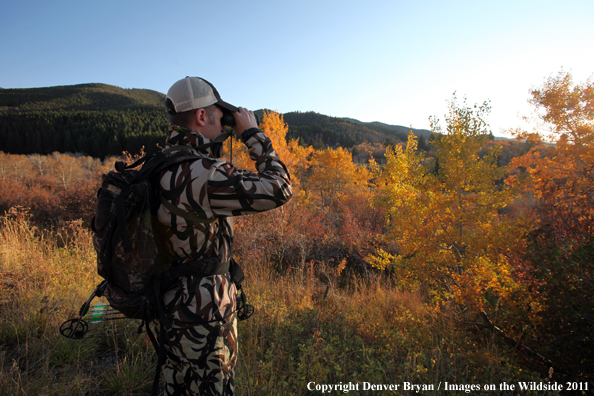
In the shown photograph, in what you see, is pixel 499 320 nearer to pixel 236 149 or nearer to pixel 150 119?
pixel 236 149

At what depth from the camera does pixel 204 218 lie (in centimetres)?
121

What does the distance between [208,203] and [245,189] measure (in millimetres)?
187

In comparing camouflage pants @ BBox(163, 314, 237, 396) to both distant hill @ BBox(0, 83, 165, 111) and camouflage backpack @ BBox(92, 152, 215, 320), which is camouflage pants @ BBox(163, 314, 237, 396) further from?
distant hill @ BBox(0, 83, 165, 111)

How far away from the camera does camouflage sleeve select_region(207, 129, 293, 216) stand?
1.13 metres

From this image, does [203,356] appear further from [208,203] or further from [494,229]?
[494,229]

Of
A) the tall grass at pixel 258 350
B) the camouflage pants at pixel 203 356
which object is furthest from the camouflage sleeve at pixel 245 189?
the tall grass at pixel 258 350

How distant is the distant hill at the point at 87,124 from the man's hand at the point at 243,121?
159ft

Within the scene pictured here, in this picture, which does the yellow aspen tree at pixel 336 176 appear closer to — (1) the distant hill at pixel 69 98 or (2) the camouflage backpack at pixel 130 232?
(2) the camouflage backpack at pixel 130 232

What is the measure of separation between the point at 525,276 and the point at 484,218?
149 cm

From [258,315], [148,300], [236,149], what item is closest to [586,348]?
[258,315]

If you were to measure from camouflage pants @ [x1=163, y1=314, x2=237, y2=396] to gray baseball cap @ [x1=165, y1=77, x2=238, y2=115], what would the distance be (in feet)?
3.61

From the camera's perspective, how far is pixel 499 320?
3.03 m

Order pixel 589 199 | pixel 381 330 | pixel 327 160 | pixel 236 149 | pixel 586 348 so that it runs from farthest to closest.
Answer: pixel 327 160 < pixel 236 149 < pixel 381 330 < pixel 589 199 < pixel 586 348

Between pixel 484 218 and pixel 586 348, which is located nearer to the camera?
pixel 586 348
